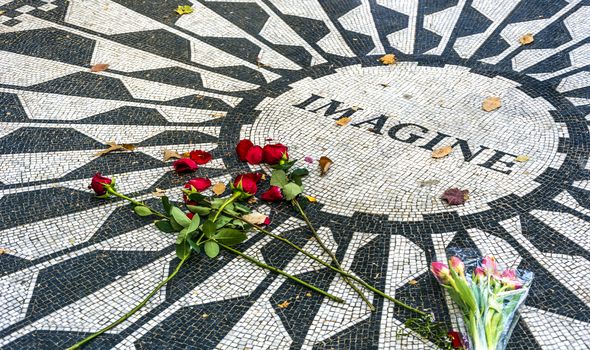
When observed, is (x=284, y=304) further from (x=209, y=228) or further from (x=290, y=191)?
(x=290, y=191)

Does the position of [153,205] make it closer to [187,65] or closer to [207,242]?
[207,242]

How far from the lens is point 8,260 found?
439cm

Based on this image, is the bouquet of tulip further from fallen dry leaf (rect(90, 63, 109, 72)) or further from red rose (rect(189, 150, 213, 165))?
fallen dry leaf (rect(90, 63, 109, 72))

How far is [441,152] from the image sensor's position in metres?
5.21

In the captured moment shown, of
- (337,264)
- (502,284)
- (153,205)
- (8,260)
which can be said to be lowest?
(8,260)

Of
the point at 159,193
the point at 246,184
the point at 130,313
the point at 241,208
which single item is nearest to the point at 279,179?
the point at 246,184

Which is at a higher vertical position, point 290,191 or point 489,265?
point 489,265

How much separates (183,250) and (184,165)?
0.94m

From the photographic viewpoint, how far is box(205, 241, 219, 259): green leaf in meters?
4.25

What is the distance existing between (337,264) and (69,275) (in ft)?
5.45

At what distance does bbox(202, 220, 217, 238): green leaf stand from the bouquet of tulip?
53.7 inches

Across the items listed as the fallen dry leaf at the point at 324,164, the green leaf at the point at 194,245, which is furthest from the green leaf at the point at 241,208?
the fallen dry leaf at the point at 324,164

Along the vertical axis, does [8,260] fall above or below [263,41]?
below

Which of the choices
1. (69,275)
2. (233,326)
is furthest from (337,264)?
(69,275)
